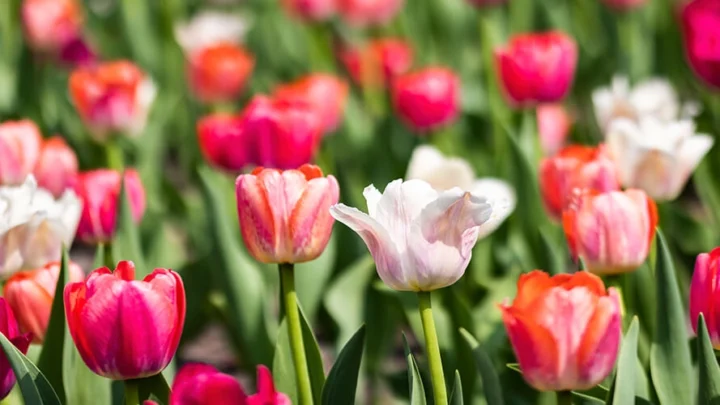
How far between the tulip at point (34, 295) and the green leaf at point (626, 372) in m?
0.69

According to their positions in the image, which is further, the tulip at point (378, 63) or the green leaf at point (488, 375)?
the tulip at point (378, 63)

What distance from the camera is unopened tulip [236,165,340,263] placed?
1.31m

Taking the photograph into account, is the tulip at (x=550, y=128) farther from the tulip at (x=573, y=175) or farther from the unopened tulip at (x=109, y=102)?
the unopened tulip at (x=109, y=102)

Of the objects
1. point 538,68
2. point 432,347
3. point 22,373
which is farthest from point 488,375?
point 538,68

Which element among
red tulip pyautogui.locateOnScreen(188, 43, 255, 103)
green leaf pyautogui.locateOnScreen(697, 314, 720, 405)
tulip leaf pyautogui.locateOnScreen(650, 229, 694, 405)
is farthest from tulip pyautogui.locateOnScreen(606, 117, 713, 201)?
red tulip pyautogui.locateOnScreen(188, 43, 255, 103)

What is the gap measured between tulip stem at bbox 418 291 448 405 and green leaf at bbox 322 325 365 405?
122 mm

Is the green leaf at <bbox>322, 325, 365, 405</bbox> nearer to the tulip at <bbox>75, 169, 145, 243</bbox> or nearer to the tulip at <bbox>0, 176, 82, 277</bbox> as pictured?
the tulip at <bbox>0, 176, 82, 277</bbox>

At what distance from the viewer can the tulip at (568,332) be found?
1141 millimetres

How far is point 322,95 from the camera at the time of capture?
2541 mm

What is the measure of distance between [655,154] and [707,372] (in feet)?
1.81

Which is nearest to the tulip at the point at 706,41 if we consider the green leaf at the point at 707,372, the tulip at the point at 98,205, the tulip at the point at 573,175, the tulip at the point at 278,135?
the tulip at the point at 573,175

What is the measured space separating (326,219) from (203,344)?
4.96 feet

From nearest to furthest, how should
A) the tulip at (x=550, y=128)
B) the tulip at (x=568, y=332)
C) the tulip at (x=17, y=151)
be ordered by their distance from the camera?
1. the tulip at (x=568, y=332)
2. the tulip at (x=17, y=151)
3. the tulip at (x=550, y=128)

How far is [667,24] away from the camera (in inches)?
145
